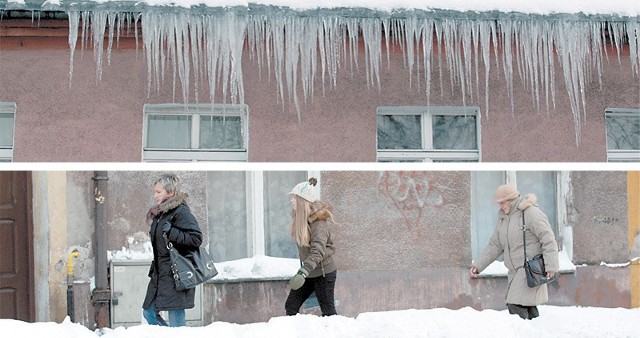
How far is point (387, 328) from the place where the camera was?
8.41m

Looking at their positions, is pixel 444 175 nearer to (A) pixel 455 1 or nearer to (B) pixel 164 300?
(A) pixel 455 1

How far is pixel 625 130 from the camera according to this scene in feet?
39.1

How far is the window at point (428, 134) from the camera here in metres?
11.5

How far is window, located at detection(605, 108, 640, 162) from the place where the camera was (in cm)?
1186

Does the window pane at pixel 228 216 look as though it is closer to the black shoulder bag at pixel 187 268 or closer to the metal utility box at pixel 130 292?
the metal utility box at pixel 130 292

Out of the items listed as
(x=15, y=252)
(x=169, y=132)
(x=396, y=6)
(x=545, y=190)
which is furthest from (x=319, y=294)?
(x=15, y=252)

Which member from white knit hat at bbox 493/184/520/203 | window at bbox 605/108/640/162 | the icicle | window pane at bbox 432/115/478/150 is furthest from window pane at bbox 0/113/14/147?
window at bbox 605/108/640/162

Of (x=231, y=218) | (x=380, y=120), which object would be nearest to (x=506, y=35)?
(x=380, y=120)

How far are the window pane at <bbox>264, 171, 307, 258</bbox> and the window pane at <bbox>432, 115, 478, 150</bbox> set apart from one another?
135 centimetres

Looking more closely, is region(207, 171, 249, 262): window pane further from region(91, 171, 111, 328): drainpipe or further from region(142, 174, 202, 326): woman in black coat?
region(142, 174, 202, 326): woman in black coat

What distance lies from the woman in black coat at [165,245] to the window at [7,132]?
8.41 ft

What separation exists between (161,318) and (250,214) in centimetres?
280

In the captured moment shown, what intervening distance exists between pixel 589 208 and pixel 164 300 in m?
4.90

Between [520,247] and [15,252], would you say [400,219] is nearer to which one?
[520,247]
